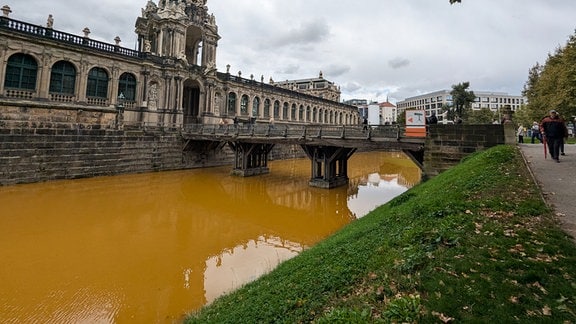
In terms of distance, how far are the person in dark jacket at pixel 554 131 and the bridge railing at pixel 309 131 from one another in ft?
20.9

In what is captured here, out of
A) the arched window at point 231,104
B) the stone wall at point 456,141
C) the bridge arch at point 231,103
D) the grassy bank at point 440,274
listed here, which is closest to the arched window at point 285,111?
the bridge arch at point 231,103

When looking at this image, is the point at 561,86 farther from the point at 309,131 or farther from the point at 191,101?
the point at 191,101

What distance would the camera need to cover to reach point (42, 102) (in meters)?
23.8

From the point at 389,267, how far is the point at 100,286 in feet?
23.1

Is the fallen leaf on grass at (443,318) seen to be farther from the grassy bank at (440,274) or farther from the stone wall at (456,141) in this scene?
the stone wall at (456,141)

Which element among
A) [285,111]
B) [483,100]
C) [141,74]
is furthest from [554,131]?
[483,100]

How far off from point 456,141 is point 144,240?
48.0 ft

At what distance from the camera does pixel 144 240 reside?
10789mm

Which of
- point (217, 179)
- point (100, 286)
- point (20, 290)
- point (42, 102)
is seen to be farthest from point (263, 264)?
point (42, 102)

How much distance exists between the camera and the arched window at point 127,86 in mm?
29844

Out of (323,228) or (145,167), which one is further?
(145,167)

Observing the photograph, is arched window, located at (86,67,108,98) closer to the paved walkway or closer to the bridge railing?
the bridge railing

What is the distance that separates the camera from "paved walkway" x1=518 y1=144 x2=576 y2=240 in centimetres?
535

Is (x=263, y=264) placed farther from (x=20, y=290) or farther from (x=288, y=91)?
(x=288, y=91)
